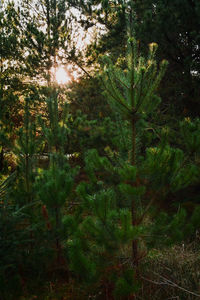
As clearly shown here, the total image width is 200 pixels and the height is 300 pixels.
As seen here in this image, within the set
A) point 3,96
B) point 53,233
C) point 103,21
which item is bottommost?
point 53,233

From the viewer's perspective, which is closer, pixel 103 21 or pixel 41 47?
pixel 103 21

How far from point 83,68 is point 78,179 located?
450cm

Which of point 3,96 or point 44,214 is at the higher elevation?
point 3,96

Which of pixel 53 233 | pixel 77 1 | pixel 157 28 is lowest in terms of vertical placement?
pixel 53 233

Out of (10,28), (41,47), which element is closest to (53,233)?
(41,47)

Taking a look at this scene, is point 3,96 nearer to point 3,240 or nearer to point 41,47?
point 41,47

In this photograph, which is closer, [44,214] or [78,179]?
[44,214]

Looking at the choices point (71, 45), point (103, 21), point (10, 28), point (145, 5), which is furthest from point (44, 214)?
point (10, 28)

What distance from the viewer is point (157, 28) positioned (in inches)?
235

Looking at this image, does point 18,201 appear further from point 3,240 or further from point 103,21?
point 103,21

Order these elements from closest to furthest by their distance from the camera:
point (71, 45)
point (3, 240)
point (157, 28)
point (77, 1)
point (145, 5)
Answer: point (3, 240), point (157, 28), point (145, 5), point (77, 1), point (71, 45)

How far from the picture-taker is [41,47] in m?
9.32

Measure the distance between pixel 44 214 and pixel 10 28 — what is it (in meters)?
8.17

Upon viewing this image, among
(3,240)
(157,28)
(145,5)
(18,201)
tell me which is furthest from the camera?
(145,5)
